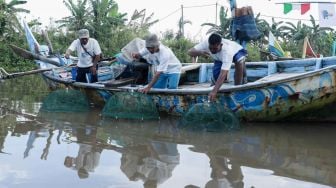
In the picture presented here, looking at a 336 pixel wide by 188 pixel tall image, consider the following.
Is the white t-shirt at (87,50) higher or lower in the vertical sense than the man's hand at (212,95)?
higher

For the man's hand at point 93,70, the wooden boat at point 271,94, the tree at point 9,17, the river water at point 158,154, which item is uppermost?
the tree at point 9,17

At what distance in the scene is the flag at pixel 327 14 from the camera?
941 centimetres

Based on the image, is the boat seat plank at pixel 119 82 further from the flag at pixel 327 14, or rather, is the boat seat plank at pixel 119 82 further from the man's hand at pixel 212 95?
the flag at pixel 327 14

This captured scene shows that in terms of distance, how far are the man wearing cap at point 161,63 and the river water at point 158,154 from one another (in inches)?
24.0

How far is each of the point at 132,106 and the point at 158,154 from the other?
215 cm

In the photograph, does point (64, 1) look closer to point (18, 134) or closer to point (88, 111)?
point (88, 111)

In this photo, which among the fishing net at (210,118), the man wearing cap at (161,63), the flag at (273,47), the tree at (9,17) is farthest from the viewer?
the tree at (9,17)

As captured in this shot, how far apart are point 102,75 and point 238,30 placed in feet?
9.97

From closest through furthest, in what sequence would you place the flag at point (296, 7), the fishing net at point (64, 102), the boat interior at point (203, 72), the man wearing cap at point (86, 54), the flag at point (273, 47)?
the boat interior at point (203, 72), the fishing net at point (64, 102), the man wearing cap at point (86, 54), the flag at point (296, 7), the flag at point (273, 47)

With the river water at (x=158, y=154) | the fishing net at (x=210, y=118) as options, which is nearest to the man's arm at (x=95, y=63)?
the river water at (x=158, y=154)

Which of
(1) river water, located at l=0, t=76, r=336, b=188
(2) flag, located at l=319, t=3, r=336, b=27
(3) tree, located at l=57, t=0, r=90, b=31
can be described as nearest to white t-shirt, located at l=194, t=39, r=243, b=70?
(1) river water, located at l=0, t=76, r=336, b=188

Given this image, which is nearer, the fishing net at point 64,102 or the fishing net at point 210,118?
the fishing net at point 210,118

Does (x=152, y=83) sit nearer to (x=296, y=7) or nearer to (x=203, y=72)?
(x=203, y=72)

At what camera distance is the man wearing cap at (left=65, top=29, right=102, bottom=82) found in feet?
28.0
